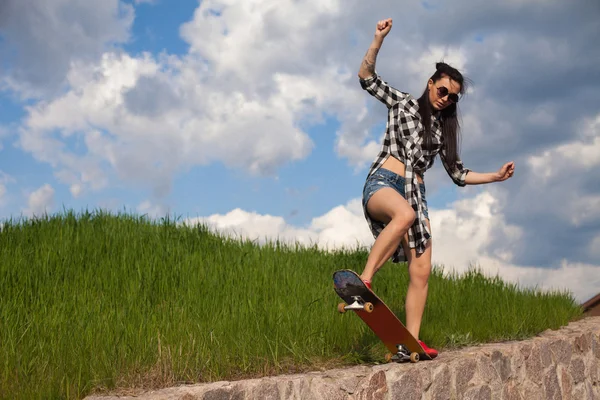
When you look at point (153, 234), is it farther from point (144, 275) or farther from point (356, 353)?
point (356, 353)

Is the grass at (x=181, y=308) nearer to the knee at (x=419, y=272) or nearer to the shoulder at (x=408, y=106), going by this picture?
the knee at (x=419, y=272)

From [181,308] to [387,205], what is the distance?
206 centimetres

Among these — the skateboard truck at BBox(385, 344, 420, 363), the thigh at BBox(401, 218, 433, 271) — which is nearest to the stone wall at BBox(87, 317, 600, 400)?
the skateboard truck at BBox(385, 344, 420, 363)

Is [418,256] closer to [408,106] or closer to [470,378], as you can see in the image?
[408,106]

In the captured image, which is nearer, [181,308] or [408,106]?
[408,106]

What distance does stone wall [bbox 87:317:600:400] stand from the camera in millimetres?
4336

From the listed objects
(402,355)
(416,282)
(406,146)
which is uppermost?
(406,146)

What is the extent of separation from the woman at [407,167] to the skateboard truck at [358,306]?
0.78 ft

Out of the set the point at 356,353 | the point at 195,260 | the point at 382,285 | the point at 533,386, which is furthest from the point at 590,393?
the point at 195,260

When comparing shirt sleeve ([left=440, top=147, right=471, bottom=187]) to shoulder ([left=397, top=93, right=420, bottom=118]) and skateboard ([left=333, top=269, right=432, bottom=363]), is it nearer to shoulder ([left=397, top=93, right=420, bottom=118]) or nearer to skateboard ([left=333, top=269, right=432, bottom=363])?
shoulder ([left=397, top=93, right=420, bottom=118])

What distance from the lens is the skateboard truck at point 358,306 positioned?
14.8 feet

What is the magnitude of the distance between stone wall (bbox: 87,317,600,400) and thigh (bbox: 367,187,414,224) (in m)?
1.22

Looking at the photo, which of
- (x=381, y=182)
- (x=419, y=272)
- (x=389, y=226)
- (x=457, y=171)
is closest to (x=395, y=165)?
(x=381, y=182)

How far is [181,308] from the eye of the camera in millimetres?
5523
